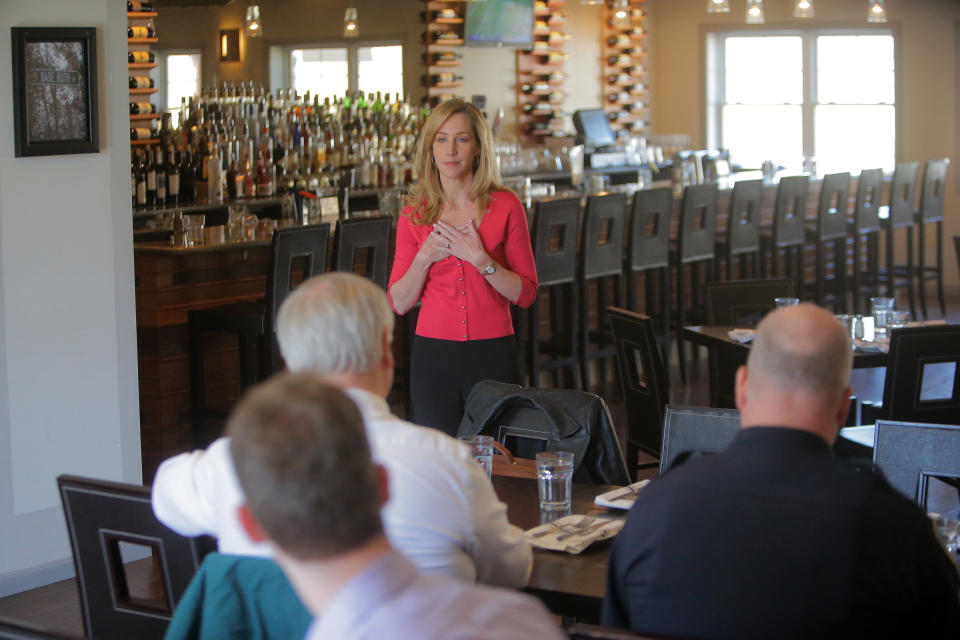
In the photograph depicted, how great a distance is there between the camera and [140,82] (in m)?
7.46

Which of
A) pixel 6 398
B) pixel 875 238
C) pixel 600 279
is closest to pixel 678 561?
pixel 6 398

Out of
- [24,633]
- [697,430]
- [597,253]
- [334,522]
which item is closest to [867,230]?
[597,253]

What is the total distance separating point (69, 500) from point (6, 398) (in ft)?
6.51

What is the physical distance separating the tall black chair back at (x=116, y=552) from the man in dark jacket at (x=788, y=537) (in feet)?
2.77

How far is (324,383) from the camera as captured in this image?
3.88 ft

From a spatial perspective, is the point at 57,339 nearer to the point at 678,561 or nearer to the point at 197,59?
the point at 678,561

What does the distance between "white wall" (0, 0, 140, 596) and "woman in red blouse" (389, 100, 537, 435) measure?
3.62 feet

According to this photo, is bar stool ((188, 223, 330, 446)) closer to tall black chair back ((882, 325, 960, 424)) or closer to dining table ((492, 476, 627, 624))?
tall black chair back ((882, 325, 960, 424))

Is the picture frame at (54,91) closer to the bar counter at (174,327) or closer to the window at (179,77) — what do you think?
the bar counter at (174,327)

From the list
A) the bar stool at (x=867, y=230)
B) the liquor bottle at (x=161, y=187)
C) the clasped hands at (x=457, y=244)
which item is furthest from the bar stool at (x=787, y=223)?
the clasped hands at (x=457, y=244)

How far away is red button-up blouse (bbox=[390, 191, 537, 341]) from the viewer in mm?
3814

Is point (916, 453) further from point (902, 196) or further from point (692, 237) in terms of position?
point (902, 196)

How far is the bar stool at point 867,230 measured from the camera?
899 cm

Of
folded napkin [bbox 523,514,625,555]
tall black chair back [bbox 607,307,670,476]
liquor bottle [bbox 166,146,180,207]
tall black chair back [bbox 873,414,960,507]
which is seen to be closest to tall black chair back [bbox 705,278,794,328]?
tall black chair back [bbox 607,307,670,476]
